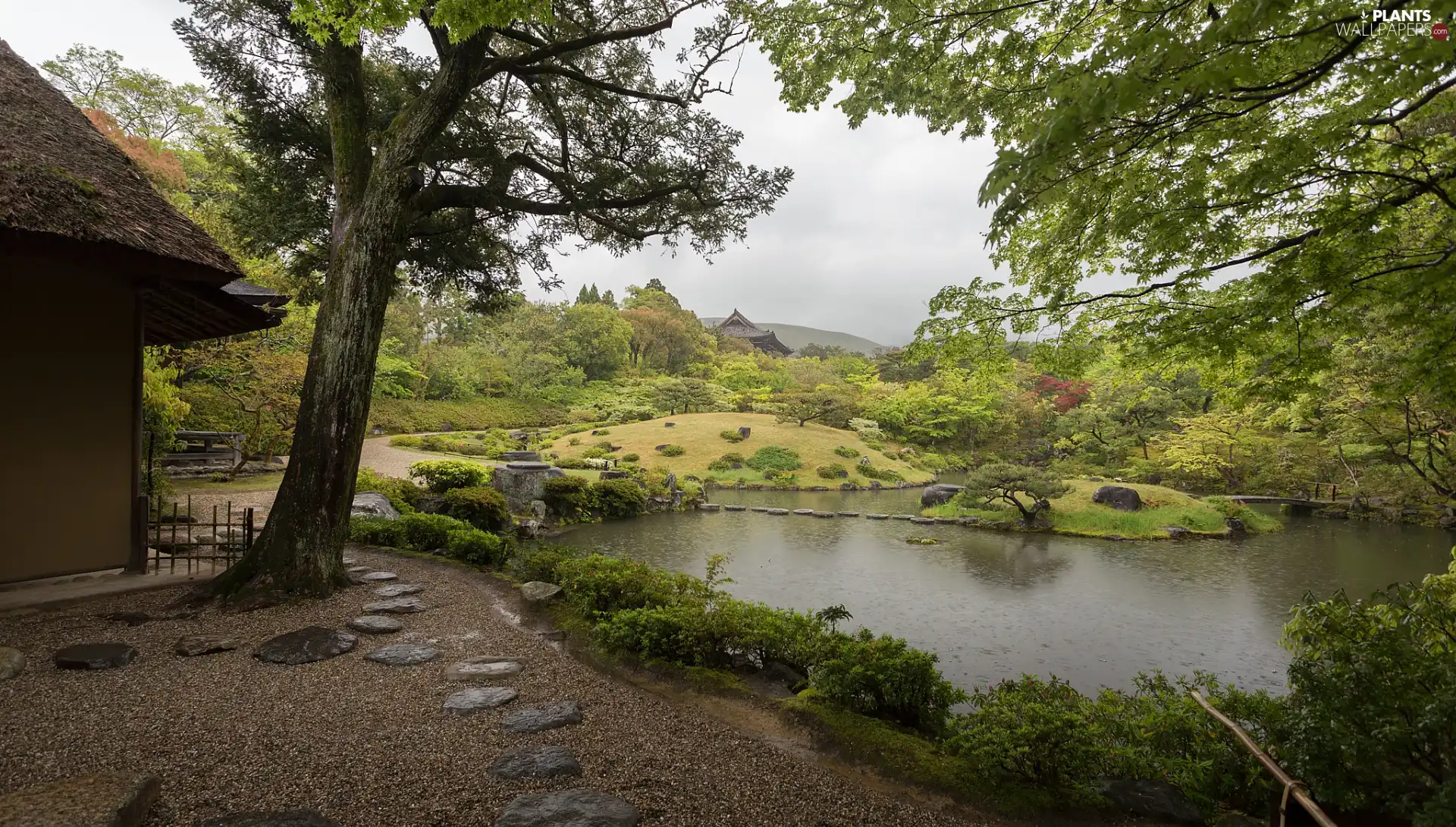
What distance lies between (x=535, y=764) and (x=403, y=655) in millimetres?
1739

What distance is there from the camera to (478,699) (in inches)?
122

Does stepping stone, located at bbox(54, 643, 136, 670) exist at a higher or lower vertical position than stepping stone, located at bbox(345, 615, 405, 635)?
higher

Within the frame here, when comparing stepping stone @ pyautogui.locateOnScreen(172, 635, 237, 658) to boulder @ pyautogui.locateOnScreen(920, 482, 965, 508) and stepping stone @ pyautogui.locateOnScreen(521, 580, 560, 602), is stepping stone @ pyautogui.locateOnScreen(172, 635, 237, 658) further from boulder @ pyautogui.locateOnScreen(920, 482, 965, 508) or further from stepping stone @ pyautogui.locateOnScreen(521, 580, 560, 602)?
boulder @ pyautogui.locateOnScreen(920, 482, 965, 508)

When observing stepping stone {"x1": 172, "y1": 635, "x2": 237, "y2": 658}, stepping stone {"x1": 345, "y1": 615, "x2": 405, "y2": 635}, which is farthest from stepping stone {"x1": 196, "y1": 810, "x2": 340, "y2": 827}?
stepping stone {"x1": 345, "y1": 615, "x2": 405, "y2": 635}

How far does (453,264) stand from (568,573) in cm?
399

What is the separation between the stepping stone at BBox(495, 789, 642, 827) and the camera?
82.2 inches

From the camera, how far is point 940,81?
422cm

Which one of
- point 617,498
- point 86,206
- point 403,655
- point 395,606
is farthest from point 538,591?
point 617,498

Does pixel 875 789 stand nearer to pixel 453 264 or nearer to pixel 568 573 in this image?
pixel 568 573

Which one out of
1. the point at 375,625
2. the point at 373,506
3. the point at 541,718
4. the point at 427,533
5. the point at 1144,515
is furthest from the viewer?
the point at 1144,515

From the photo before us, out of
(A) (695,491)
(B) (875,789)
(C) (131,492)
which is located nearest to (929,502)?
(A) (695,491)

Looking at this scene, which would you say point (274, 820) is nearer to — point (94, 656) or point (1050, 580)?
point (94, 656)

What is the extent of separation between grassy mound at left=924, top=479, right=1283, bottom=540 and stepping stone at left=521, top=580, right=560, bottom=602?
10.0 m

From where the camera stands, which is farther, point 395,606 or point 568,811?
point 395,606
